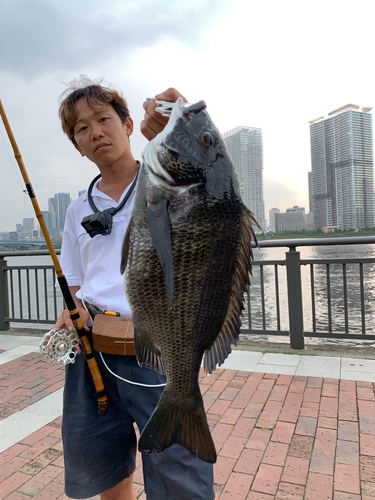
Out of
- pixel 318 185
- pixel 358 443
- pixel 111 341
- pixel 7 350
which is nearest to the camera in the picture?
pixel 111 341

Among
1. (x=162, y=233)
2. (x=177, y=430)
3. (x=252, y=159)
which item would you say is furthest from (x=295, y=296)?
(x=162, y=233)

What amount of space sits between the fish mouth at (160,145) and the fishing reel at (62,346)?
1040 mm

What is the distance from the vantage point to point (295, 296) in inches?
183

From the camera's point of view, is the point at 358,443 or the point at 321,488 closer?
the point at 321,488

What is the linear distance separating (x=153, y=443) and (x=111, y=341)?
0.47 meters

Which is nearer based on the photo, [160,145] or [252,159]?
[160,145]

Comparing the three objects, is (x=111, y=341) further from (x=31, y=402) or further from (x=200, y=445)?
(x=31, y=402)

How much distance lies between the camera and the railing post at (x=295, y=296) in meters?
4.58

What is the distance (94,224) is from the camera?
4.21 feet

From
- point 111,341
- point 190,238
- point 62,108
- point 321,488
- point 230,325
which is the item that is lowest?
point 321,488

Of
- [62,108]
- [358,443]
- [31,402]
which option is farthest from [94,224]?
[31,402]

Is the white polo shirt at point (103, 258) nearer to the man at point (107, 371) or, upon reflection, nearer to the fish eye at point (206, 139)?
the man at point (107, 371)

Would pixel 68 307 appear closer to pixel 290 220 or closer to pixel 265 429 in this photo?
pixel 265 429

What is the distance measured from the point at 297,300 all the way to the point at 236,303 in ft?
12.6
